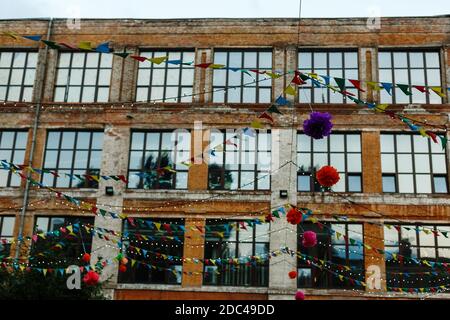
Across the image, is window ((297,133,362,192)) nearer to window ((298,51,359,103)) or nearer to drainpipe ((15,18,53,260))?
window ((298,51,359,103))

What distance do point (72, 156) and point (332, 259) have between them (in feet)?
32.6

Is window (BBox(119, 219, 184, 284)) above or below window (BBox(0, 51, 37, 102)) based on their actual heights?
below

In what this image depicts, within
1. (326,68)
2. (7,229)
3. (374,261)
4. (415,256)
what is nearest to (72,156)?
(7,229)

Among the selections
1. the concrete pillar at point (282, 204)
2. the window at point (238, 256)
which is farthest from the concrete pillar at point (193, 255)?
the concrete pillar at point (282, 204)

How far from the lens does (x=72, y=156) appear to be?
21094 millimetres

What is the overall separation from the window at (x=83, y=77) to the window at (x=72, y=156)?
1472 millimetres

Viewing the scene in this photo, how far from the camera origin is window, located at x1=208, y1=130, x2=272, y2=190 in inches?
803

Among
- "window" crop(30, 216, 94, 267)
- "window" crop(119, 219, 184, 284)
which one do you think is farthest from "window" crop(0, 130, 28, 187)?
"window" crop(119, 219, 184, 284)

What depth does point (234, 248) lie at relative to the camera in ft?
64.2

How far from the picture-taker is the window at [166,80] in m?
21.6

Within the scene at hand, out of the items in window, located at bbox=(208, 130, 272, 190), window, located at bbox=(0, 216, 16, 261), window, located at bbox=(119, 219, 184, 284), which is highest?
window, located at bbox=(208, 130, 272, 190)

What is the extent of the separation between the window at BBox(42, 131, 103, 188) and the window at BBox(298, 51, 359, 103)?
7.82m
